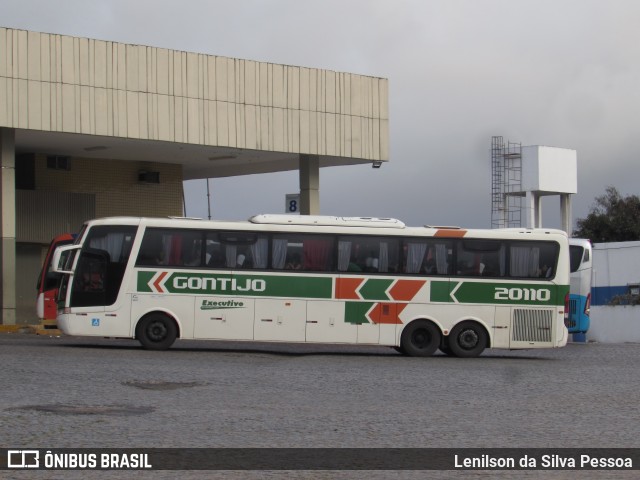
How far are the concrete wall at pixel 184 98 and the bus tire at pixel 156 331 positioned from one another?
372 inches

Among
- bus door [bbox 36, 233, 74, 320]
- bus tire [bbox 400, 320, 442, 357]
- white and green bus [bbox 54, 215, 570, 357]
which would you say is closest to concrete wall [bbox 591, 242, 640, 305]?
white and green bus [bbox 54, 215, 570, 357]

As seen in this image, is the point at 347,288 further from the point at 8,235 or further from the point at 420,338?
the point at 8,235

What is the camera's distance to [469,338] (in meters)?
24.4

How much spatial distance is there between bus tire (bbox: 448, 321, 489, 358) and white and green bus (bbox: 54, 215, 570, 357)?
2 centimetres

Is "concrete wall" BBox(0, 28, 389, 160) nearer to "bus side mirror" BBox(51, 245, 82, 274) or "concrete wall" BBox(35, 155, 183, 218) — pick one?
"concrete wall" BBox(35, 155, 183, 218)

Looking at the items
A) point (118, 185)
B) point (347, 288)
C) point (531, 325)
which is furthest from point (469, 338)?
point (118, 185)

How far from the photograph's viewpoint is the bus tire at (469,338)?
24348 mm

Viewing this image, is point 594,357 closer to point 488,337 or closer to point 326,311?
point 488,337

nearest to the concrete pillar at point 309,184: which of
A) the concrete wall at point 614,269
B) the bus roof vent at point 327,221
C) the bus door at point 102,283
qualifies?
the bus roof vent at point 327,221

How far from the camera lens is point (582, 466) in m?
10.2

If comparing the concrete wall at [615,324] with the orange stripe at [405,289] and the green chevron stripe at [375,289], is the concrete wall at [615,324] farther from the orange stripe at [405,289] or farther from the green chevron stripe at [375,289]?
the green chevron stripe at [375,289]

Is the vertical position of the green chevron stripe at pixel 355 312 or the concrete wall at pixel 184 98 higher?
the concrete wall at pixel 184 98

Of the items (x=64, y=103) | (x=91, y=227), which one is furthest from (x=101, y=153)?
(x=91, y=227)

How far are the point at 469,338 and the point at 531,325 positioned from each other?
134cm
